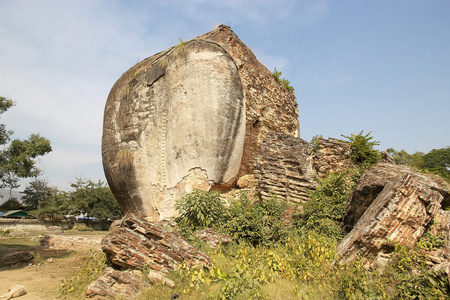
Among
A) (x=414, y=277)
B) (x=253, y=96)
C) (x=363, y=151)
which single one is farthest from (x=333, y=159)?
(x=414, y=277)

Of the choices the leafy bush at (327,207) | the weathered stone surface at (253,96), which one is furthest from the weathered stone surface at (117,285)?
the weathered stone surface at (253,96)

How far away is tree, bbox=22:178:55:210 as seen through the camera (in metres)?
38.0

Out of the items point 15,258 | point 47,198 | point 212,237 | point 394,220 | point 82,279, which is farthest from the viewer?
point 47,198

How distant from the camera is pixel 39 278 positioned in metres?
6.49

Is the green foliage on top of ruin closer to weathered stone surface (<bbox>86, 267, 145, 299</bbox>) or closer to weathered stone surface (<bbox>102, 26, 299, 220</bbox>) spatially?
weathered stone surface (<bbox>102, 26, 299, 220</bbox>)

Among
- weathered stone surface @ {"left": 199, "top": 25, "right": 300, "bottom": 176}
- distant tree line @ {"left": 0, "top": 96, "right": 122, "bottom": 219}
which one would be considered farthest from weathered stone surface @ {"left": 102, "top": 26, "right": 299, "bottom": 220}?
distant tree line @ {"left": 0, "top": 96, "right": 122, "bottom": 219}

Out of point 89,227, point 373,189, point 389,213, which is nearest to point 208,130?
point 373,189

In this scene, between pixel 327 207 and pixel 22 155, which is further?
pixel 22 155

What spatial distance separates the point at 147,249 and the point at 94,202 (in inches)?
1059

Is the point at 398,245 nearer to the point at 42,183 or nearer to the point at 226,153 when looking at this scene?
the point at 226,153

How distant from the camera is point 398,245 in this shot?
4.86 meters

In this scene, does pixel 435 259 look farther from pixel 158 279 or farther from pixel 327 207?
pixel 158 279

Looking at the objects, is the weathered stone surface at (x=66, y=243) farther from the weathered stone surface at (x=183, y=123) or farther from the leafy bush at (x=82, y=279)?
the leafy bush at (x=82, y=279)

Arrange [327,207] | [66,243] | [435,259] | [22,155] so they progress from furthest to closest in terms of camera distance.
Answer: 1. [22,155]
2. [66,243]
3. [327,207]
4. [435,259]
